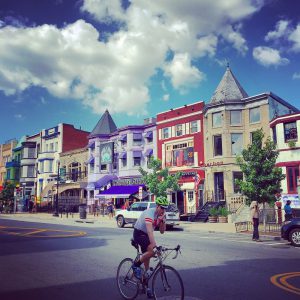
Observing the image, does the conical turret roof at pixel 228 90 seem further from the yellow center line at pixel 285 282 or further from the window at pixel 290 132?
the yellow center line at pixel 285 282

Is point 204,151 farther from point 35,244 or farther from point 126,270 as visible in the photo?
point 126,270

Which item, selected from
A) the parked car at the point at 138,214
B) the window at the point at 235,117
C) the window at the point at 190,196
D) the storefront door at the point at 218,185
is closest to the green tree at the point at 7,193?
the window at the point at 190,196

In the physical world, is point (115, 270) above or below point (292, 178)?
below

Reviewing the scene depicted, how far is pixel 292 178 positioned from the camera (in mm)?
27500

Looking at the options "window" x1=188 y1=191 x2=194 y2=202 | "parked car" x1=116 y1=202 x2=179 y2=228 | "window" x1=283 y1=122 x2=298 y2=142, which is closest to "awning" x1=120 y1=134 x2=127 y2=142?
"window" x1=188 y1=191 x2=194 y2=202

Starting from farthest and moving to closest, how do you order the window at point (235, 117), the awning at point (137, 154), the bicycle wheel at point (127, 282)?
1. the awning at point (137, 154)
2. the window at point (235, 117)
3. the bicycle wheel at point (127, 282)

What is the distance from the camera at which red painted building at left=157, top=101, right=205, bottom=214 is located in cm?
3422

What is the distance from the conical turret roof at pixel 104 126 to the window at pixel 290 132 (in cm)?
2440

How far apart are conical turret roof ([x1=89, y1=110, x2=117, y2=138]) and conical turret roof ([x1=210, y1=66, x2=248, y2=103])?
664 inches

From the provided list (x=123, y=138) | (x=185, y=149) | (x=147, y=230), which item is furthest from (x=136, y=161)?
(x=147, y=230)

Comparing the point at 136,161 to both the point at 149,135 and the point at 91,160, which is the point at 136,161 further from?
the point at 91,160

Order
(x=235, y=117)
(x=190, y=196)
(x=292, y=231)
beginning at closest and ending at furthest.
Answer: (x=292, y=231), (x=235, y=117), (x=190, y=196)

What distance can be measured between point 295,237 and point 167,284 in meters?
10.2

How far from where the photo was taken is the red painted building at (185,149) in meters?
34.2
